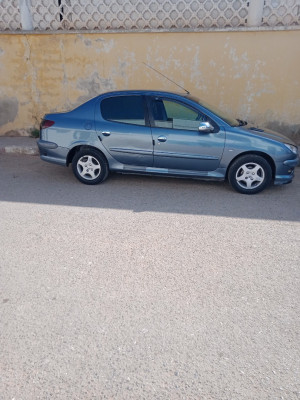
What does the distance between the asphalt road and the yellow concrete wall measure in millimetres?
4010

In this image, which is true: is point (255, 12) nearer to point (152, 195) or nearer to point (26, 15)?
point (152, 195)

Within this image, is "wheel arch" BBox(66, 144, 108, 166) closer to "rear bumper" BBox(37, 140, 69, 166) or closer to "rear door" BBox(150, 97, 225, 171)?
"rear bumper" BBox(37, 140, 69, 166)

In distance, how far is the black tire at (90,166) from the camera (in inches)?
232

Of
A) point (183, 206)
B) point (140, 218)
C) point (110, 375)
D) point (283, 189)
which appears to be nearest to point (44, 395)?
point (110, 375)

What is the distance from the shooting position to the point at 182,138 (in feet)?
18.0

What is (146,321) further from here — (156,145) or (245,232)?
(156,145)

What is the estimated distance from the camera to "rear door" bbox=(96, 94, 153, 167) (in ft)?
18.5

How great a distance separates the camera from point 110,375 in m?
2.30

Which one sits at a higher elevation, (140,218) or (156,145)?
(156,145)

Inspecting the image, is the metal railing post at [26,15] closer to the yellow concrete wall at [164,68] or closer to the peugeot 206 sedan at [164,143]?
the yellow concrete wall at [164,68]

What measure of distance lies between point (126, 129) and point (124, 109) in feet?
1.24

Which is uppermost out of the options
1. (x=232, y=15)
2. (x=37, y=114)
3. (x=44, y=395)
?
(x=232, y=15)

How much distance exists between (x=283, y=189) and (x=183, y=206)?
6.49 feet

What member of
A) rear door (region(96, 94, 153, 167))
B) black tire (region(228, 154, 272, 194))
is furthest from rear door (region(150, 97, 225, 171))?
black tire (region(228, 154, 272, 194))
